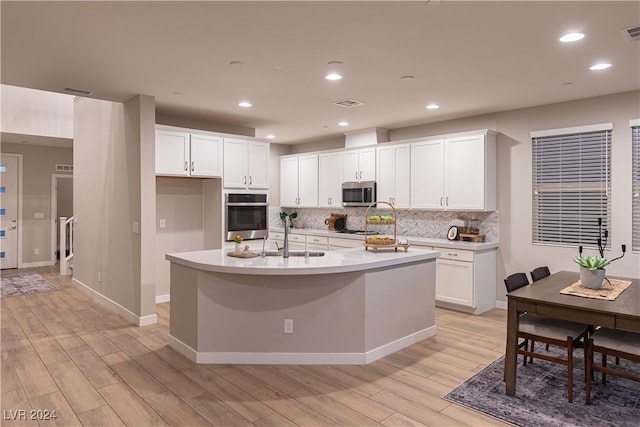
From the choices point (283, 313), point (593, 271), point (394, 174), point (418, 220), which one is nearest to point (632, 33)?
point (593, 271)

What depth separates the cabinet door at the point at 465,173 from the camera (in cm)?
527

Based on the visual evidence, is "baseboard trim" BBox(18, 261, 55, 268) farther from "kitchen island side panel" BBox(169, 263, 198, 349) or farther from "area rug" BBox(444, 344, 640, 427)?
"area rug" BBox(444, 344, 640, 427)

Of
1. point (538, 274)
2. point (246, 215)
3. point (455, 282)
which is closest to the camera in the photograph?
point (538, 274)

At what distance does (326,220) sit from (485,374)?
462cm

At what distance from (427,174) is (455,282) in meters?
1.58

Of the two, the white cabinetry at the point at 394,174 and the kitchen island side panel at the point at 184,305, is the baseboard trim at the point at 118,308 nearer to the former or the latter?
the kitchen island side panel at the point at 184,305

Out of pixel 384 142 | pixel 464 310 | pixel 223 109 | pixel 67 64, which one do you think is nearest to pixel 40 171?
pixel 223 109

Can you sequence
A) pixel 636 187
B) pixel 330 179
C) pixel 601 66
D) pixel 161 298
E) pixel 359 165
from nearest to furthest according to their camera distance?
pixel 601 66, pixel 636 187, pixel 161 298, pixel 359 165, pixel 330 179

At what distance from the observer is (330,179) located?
23.6 ft

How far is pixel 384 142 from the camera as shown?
257 inches

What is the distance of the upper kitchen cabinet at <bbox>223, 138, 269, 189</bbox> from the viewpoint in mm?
5773

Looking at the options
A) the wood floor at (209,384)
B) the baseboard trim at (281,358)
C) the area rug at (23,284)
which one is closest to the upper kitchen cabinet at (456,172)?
the wood floor at (209,384)

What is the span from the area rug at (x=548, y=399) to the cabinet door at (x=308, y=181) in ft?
15.3

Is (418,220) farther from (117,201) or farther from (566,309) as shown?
(117,201)
